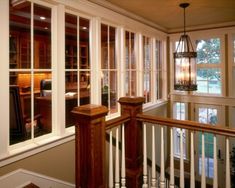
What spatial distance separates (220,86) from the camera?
5070 millimetres

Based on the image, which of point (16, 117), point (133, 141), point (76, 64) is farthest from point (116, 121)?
point (76, 64)

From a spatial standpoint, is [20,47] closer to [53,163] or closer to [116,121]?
[53,163]

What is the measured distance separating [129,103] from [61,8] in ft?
4.92

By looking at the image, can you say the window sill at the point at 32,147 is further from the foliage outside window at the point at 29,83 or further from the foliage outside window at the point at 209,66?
the foliage outside window at the point at 209,66

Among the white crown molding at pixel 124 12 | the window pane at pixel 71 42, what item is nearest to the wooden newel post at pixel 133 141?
the window pane at pixel 71 42

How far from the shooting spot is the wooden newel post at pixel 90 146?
1389 mm

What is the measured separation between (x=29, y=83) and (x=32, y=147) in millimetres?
744

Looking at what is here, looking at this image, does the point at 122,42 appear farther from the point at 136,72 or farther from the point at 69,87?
the point at 69,87

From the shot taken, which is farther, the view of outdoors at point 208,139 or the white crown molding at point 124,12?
the view of outdoors at point 208,139

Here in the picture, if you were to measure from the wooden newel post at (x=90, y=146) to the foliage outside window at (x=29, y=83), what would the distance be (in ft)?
3.54

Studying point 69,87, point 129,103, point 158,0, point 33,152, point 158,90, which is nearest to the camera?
point 129,103

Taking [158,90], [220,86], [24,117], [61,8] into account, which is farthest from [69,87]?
[220,86]

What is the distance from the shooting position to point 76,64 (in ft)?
9.63

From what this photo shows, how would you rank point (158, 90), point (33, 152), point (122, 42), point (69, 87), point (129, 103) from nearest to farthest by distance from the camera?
point (129, 103) → point (33, 152) → point (69, 87) → point (122, 42) → point (158, 90)
